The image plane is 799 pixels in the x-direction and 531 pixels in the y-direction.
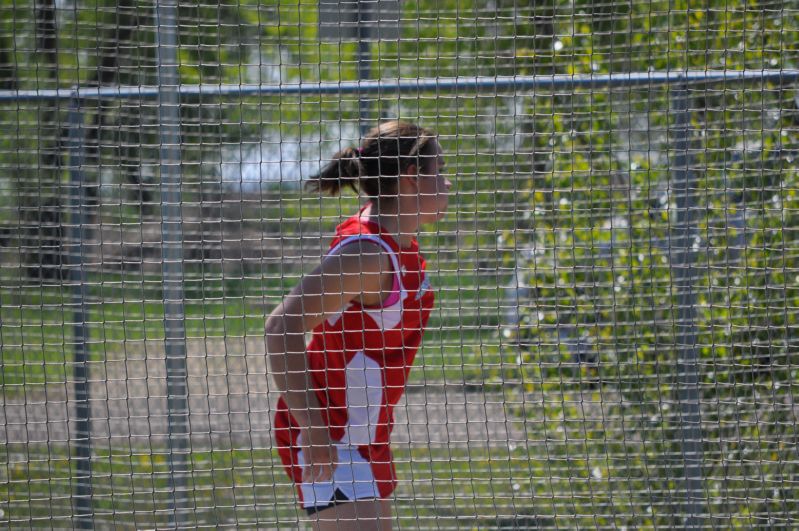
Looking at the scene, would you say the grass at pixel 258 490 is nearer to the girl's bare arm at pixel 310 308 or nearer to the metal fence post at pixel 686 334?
the metal fence post at pixel 686 334

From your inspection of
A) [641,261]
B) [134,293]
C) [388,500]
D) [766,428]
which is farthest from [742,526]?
[134,293]

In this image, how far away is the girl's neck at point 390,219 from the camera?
2.23 metres

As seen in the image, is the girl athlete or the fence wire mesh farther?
the fence wire mesh

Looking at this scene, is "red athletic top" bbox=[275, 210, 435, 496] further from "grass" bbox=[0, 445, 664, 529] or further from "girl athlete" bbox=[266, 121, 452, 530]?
"grass" bbox=[0, 445, 664, 529]

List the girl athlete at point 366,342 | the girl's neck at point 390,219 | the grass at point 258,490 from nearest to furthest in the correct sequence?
the girl athlete at point 366,342 → the girl's neck at point 390,219 → the grass at point 258,490

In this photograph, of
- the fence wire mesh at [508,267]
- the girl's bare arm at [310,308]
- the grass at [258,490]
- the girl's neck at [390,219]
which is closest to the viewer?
the girl's bare arm at [310,308]

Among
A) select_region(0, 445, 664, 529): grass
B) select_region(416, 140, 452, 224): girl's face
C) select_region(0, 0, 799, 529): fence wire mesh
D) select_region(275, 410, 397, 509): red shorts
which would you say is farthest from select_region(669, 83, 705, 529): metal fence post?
select_region(275, 410, 397, 509): red shorts

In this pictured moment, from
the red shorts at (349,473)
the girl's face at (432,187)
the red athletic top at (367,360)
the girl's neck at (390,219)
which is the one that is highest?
the girl's face at (432,187)

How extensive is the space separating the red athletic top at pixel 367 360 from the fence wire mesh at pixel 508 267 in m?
0.09

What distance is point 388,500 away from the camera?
2268 mm

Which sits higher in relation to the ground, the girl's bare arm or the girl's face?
the girl's face

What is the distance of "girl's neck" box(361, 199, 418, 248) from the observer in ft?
7.32

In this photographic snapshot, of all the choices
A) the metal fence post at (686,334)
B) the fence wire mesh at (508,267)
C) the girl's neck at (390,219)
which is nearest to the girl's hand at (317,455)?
the fence wire mesh at (508,267)

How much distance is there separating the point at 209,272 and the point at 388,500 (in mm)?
1993
